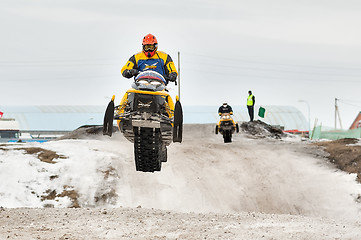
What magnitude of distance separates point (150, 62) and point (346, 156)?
1639 cm

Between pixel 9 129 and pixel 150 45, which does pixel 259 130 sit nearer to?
pixel 150 45

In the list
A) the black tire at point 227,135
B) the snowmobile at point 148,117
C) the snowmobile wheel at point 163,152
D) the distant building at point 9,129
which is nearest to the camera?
the snowmobile at point 148,117

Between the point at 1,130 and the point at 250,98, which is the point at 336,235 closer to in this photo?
the point at 250,98

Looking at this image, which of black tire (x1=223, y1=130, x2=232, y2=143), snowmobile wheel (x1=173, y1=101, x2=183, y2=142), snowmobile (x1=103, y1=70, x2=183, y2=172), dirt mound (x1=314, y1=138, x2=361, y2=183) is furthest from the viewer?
black tire (x1=223, y1=130, x2=232, y2=143)

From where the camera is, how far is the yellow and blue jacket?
425 inches

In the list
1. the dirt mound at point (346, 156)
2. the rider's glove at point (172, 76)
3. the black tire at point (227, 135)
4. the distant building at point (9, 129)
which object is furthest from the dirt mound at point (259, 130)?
the distant building at point (9, 129)

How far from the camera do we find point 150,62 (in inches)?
426

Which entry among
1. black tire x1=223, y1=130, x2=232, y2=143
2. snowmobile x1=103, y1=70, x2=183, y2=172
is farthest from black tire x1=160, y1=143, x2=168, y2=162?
black tire x1=223, y1=130, x2=232, y2=143

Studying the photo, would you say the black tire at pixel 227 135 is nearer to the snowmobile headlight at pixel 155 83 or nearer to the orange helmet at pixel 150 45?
the orange helmet at pixel 150 45

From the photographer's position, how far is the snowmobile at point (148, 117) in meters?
9.81

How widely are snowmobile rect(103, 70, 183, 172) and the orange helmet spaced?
27.9 inches

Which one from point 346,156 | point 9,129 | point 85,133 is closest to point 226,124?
point 346,156

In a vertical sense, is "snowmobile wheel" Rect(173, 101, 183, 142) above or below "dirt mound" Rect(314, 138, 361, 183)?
above

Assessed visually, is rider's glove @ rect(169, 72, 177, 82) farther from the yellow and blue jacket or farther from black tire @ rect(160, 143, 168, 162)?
black tire @ rect(160, 143, 168, 162)
